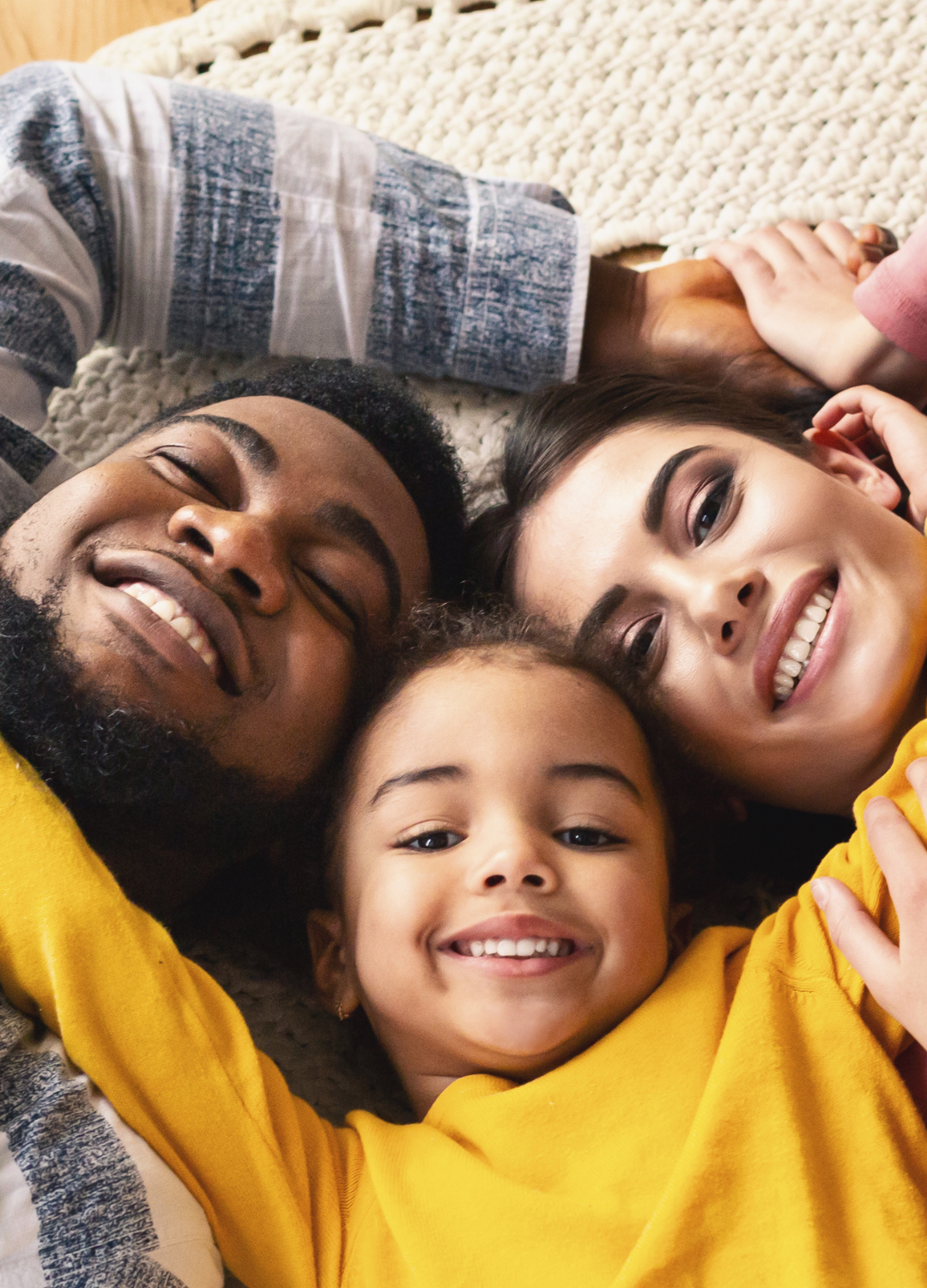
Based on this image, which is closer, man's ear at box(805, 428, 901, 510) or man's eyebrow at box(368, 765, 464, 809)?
man's eyebrow at box(368, 765, 464, 809)

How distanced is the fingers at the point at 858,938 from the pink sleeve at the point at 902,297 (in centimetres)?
52

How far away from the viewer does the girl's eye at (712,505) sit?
871 millimetres

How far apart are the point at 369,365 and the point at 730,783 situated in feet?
1.83

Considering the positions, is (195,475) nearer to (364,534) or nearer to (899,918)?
(364,534)

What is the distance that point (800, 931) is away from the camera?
2.50 ft

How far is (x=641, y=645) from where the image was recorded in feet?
2.88

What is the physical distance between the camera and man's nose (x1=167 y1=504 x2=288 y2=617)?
0.79 meters

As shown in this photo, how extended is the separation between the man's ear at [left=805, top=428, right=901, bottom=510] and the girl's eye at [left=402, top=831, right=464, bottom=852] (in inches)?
18.1

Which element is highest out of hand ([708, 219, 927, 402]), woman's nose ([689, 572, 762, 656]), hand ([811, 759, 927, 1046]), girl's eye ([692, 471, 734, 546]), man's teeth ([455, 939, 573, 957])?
hand ([708, 219, 927, 402])

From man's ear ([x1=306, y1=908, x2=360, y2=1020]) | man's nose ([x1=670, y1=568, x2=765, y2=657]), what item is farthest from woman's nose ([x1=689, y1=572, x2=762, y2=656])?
man's ear ([x1=306, y1=908, x2=360, y2=1020])

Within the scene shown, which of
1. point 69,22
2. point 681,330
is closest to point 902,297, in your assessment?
point 681,330

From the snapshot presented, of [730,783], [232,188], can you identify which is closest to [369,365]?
[232,188]

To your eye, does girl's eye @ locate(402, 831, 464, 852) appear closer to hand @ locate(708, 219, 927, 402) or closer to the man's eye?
the man's eye

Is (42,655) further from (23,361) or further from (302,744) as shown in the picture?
(23,361)
